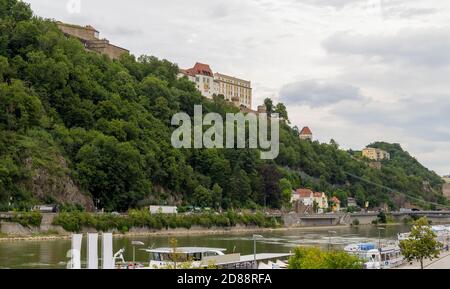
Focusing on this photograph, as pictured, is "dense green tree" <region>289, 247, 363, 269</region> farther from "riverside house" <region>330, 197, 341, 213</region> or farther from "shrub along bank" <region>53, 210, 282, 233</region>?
"riverside house" <region>330, 197, 341, 213</region>

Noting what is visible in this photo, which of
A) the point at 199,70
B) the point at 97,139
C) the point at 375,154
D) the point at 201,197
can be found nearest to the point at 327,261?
the point at 97,139

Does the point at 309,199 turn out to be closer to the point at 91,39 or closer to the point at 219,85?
the point at 219,85

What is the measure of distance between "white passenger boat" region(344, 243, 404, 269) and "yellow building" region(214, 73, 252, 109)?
263 ft

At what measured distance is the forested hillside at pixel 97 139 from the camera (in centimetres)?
5378

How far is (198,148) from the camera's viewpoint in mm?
76688

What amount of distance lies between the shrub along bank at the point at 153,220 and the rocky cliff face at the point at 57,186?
11.9 feet

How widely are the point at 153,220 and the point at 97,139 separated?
922cm

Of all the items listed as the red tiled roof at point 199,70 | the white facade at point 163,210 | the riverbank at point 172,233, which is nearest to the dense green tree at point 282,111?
the red tiled roof at point 199,70

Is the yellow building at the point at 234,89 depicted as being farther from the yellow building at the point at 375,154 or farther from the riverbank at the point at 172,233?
the yellow building at the point at 375,154

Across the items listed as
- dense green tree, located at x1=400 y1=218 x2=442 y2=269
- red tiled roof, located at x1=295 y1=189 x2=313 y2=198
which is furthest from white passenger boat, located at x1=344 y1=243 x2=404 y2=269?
red tiled roof, located at x1=295 y1=189 x2=313 y2=198
